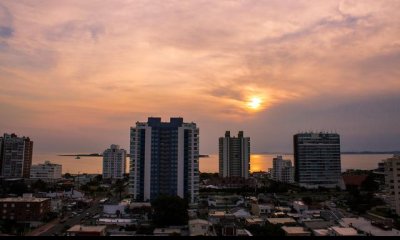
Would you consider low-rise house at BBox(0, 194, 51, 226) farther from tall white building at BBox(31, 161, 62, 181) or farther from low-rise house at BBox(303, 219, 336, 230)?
tall white building at BBox(31, 161, 62, 181)

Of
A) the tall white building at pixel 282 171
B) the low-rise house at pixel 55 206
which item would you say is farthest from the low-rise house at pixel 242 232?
the tall white building at pixel 282 171

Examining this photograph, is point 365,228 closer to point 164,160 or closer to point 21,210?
point 164,160

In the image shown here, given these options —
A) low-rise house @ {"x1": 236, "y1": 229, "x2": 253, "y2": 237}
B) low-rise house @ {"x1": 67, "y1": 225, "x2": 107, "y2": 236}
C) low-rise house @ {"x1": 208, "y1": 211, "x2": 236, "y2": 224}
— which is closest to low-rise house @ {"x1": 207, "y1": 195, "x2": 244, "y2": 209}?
low-rise house @ {"x1": 208, "y1": 211, "x2": 236, "y2": 224}

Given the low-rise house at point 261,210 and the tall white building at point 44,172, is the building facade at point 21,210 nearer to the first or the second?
the low-rise house at point 261,210

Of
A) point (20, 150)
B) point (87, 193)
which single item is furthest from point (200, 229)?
point (20, 150)

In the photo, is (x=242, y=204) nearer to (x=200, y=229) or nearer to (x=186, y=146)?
(x=186, y=146)
